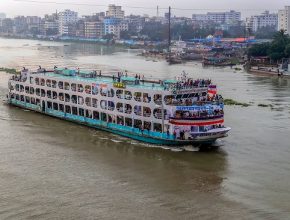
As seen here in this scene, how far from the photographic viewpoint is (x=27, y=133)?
2253 centimetres

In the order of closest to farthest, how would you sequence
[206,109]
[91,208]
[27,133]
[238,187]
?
[91,208] < [238,187] < [206,109] < [27,133]

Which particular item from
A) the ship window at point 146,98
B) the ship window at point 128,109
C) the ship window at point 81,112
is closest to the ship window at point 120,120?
the ship window at point 128,109

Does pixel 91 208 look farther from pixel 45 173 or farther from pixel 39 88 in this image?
pixel 39 88

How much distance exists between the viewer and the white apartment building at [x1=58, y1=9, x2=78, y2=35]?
544ft

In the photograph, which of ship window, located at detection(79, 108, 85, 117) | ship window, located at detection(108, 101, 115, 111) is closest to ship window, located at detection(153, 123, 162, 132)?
ship window, located at detection(108, 101, 115, 111)

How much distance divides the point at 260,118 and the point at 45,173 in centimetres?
1369

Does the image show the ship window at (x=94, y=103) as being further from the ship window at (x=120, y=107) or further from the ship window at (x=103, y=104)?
the ship window at (x=120, y=107)

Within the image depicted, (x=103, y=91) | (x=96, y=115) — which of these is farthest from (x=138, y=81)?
(x=96, y=115)

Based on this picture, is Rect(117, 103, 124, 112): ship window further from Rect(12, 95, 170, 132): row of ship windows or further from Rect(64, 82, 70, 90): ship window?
Rect(64, 82, 70, 90): ship window

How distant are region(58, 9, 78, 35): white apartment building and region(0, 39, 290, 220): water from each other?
14287 cm

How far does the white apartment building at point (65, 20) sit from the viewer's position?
166 m

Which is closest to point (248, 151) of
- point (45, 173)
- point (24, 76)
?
point (45, 173)

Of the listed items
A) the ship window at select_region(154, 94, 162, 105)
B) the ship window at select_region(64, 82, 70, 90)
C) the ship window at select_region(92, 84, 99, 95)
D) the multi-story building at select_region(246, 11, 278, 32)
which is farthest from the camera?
the multi-story building at select_region(246, 11, 278, 32)

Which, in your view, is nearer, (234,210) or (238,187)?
(234,210)
